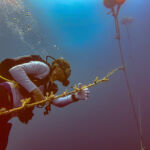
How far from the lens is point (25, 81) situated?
1863mm

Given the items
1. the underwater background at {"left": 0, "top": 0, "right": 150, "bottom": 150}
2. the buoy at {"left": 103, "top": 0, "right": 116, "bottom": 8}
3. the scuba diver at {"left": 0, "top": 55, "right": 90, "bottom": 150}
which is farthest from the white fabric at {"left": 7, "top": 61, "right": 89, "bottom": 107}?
the underwater background at {"left": 0, "top": 0, "right": 150, "bottom": 150}

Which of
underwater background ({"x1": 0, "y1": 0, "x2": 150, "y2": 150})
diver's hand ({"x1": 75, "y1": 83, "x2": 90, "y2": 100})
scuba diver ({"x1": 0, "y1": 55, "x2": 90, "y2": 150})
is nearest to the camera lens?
scuba diver ({"x1": 0, "y1": 55, "x2": 90, "y2": 150})

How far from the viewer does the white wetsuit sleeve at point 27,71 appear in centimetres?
184

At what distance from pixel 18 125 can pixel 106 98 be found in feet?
63.2

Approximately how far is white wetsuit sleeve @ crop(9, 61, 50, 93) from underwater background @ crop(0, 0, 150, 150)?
13629 millimetres

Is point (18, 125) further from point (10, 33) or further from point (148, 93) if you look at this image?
point (148, 93)

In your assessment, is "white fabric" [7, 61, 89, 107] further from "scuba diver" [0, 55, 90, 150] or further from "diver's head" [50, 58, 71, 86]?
"diver's head" [50, 58, 71, 86]

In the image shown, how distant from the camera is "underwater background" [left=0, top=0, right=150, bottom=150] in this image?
2052 centimetres

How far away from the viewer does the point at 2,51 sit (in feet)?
65.8

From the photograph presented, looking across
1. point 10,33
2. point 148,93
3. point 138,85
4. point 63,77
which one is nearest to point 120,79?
point 138,85

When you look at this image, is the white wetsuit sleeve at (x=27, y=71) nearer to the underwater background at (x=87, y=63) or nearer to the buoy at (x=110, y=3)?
the buoy at (x=110, y=3)

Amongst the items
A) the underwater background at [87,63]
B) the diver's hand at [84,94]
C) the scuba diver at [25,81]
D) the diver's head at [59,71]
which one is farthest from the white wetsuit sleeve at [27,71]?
the underwater background at [87,63]

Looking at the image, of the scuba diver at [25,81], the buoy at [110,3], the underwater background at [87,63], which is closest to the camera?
the scuba diver at [25,81]

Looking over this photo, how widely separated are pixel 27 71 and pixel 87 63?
116 feet
